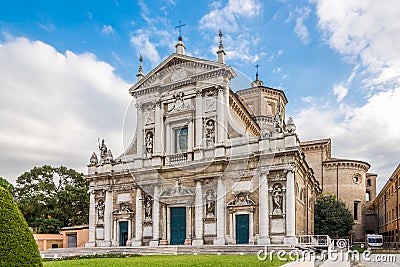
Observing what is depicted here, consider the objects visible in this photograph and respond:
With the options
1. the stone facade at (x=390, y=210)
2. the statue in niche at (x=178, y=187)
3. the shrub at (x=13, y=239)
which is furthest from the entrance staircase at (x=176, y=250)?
the stone facade at (x=390, y=210)

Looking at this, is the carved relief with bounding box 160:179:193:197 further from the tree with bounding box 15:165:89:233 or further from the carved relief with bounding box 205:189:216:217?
the tree with bounding box 15:165:89:233

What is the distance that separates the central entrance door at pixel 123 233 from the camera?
30125 mm

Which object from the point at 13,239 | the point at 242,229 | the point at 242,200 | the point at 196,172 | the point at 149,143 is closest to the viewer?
the point at 13,239

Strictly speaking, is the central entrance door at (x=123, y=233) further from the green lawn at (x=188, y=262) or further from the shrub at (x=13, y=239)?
the shrub at (x=13, y=239)

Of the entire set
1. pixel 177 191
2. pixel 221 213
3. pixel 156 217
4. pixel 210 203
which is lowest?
pixel 156 217

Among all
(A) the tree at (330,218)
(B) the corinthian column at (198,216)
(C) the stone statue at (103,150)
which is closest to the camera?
(B) the corinthian column at (198,216)

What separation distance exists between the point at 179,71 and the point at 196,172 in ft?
24.4

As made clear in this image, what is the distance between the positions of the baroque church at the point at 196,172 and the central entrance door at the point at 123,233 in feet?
0.23

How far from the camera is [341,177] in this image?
45375 millimetres

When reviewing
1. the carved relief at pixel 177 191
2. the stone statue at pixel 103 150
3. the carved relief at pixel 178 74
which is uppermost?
the carved relief at pixel 178 74

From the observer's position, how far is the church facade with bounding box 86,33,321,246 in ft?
82.1

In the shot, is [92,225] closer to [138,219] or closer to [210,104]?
[138,219]

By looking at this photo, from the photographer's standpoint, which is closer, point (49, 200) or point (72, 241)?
point (72, 241)

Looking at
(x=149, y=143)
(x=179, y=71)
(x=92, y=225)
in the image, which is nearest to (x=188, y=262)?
(x=149, y=143)
